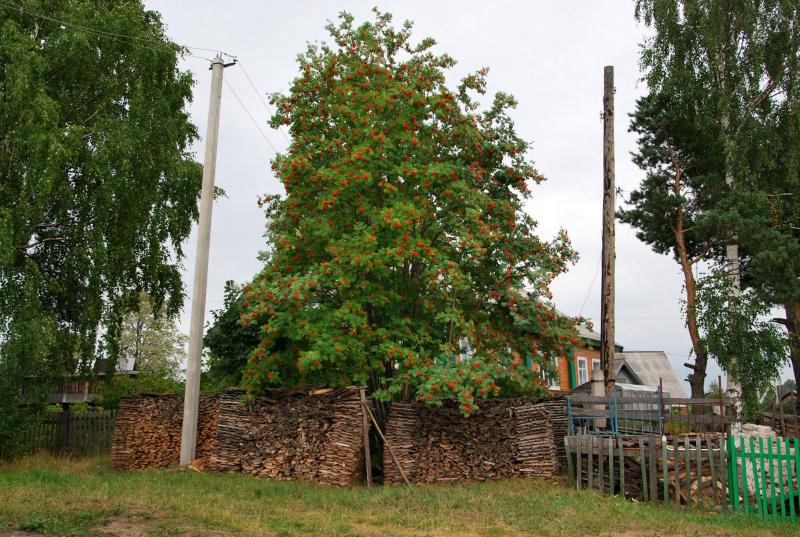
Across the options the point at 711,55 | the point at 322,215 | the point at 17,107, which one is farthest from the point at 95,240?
the point at 711,55

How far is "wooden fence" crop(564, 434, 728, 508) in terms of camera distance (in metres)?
11.9

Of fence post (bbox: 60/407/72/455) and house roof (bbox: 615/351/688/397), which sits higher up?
house roof (bbox: 615/351/688/397)

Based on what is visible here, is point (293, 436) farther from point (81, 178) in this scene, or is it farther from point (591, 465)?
point (81, 178)

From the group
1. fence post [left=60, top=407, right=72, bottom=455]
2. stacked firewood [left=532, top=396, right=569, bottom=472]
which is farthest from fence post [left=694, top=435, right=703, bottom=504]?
fence post [left=60, top=407, right=72, bottom=455]

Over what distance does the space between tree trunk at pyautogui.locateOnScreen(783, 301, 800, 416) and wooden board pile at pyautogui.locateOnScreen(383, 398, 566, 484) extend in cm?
1220

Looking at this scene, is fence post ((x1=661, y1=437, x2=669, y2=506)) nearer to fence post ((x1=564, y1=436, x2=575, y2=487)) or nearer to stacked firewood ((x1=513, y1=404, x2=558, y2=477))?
fence post ((x1=564, y1=436, x2=575, y2=487))

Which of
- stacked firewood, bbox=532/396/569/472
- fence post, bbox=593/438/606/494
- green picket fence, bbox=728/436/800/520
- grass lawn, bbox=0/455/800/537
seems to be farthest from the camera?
stacked firewood, bbox=532/396/569/472

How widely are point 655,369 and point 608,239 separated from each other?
40596 millimetres

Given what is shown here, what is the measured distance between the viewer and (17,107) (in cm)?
1786

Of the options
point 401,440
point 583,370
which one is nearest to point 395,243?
point 401,440

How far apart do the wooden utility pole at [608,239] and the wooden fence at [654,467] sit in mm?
2822

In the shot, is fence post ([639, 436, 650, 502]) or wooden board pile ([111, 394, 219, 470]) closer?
fence post ([639, 436, 650, 502])

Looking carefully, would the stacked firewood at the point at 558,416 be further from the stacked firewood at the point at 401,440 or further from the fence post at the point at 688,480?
the fence post at the point at 688,480

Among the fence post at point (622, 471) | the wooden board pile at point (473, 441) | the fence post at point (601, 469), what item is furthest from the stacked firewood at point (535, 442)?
the fence post at point (622, 471)
